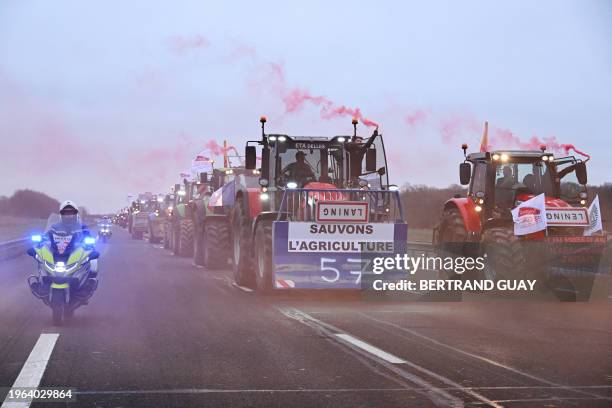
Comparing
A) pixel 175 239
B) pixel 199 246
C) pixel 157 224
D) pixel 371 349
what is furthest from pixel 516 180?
pixel 157 224

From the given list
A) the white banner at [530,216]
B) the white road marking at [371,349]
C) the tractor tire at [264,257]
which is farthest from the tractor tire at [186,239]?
the white road marking at [371,349]

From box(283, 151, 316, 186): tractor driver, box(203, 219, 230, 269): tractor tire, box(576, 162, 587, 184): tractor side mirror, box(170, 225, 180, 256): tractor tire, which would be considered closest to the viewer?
box(576, 162, 587, 184): tractor side mirror

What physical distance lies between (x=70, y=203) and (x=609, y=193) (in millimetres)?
32189

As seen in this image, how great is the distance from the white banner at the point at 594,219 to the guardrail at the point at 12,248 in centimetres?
1875

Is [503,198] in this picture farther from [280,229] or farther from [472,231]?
[280,229]

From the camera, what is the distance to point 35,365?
784 centimetres

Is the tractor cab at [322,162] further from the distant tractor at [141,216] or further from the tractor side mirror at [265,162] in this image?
the distant tractor at [141,216]

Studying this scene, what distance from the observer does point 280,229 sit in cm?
1435

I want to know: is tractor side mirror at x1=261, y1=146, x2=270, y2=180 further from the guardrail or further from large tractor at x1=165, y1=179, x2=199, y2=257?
the guardrail

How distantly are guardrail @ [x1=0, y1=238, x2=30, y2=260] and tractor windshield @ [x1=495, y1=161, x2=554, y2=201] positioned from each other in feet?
55.9

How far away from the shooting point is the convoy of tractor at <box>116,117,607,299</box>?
47.2 ft

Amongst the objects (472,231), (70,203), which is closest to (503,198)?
(472,231)

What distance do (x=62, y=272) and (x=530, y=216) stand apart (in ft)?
26.5

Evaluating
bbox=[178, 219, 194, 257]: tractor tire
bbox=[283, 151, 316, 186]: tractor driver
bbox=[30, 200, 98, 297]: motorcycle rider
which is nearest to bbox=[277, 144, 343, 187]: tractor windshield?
bbox=[283, 151, 316, 186]: tractor driver
